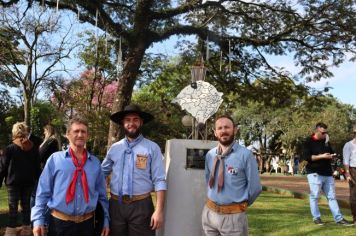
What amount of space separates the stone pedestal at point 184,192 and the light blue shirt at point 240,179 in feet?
3.79

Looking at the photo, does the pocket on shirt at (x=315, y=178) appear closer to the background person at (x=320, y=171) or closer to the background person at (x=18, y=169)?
the background person at (x=320, y=171)

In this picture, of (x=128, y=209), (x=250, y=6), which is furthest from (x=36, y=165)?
(x=250, y=6)

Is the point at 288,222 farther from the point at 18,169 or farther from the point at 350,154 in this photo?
the point at 18,169

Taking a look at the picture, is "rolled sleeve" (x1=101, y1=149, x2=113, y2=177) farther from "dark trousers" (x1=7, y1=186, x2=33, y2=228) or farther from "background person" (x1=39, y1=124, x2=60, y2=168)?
"background person" (x1=39, y1=124, x2=60, y2=168)

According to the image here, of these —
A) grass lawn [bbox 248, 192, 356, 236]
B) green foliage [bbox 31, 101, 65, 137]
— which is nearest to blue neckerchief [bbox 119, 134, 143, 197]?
grass lawn [bbox 248, 192, 356, 236]

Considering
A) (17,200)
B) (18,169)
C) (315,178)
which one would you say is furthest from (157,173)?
(315,178)

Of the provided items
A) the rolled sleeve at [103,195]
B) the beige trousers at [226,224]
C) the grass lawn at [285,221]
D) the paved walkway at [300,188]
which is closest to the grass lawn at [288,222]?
the grass lawn at [285,221]

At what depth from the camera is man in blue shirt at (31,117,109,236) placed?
389 centimetres

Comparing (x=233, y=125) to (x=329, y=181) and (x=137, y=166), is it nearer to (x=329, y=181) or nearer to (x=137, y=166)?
(x=137, y=166)

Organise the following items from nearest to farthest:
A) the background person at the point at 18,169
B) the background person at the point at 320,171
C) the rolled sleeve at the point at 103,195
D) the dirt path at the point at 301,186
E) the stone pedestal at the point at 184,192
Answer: the rolled sleeve at the point at 103,195 → the stone pedestal at the point at 184,192 → the background person at the point at 18,169 → the background person at the point at 320,171 → the dirt path at the point at 301,186

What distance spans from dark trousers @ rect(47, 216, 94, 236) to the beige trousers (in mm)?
1151

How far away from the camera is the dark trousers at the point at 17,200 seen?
7.12m

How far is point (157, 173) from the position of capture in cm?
442

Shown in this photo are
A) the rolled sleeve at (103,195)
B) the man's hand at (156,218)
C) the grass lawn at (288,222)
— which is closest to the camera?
the rolled sleeve at (103,195)
